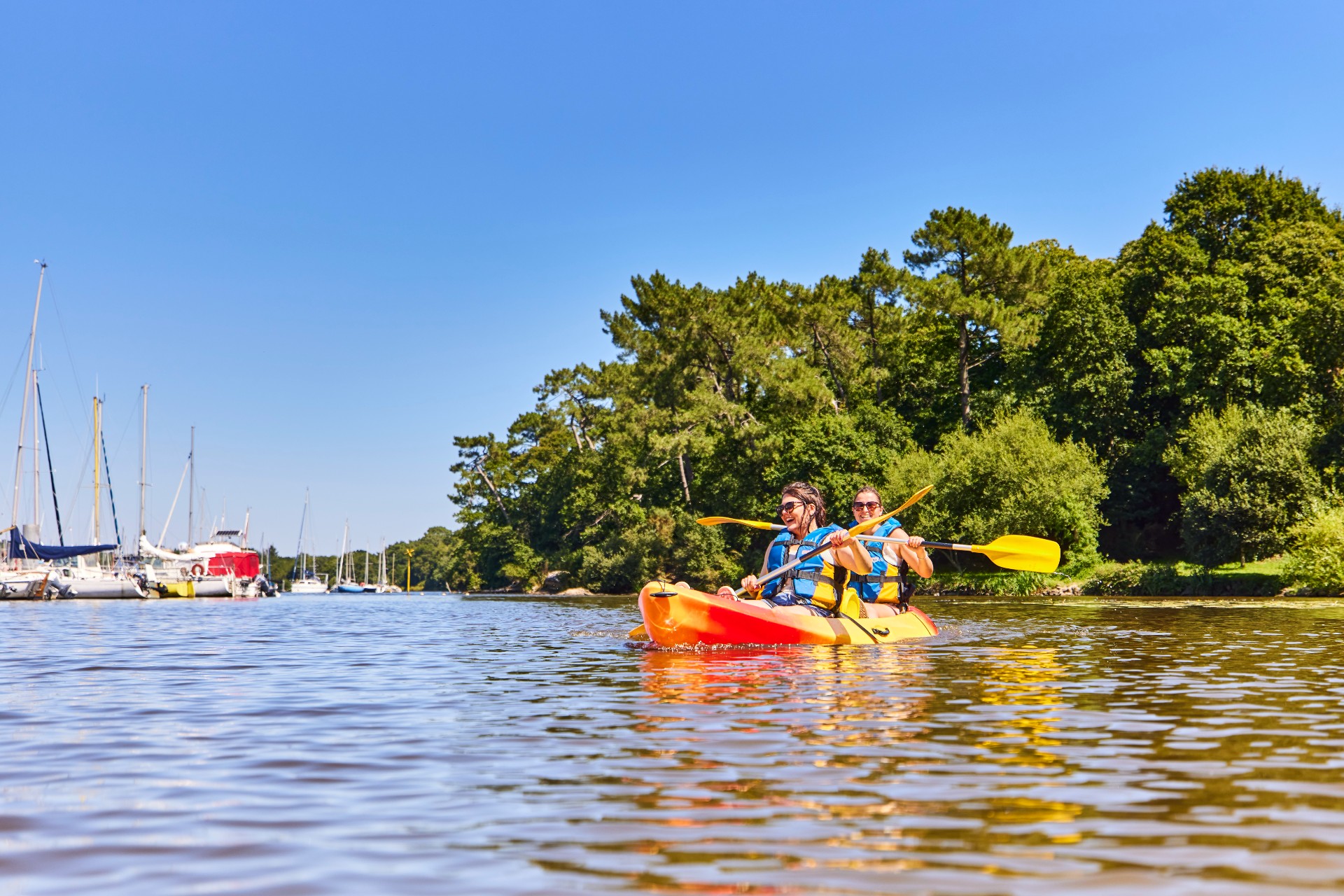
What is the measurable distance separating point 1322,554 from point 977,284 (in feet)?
77.8

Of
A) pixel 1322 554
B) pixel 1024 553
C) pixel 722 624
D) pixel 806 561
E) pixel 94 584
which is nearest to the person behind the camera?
pixel 722 624

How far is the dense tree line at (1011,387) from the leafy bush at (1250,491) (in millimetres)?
94

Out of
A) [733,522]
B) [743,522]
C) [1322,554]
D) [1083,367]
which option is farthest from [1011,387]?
[743,522]

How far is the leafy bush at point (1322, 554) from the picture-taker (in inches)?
1025

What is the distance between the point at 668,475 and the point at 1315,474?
28755 millimetres

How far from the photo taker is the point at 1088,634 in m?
14.9

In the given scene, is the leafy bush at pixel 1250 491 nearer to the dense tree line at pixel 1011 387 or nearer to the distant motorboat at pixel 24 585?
the dense tree line at pixel 1011 387

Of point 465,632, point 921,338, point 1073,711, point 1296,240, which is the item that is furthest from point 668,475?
point 1073,711

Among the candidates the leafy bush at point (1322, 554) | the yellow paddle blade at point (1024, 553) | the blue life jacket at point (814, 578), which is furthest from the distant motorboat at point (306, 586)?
the blue life jacket at point (814, 578)

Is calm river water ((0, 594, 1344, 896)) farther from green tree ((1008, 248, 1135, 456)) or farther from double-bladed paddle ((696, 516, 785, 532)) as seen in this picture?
green tree ((1008, 248, 1135, 456))

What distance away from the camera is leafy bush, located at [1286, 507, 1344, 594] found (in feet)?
85.4

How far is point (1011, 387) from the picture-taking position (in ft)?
157

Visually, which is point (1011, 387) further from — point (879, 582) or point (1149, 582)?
point (879, 582)

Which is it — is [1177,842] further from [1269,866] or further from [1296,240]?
[1296,240]
